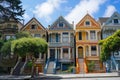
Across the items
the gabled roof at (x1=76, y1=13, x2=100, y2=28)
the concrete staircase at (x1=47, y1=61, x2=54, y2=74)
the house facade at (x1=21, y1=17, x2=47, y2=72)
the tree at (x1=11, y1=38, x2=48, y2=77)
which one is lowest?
the concrete staircase at (x1=47, y1=61, x2=54, y2=74)

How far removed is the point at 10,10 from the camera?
3009 centimetres

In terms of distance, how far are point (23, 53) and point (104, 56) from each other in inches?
436

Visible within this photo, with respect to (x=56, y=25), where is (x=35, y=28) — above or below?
below

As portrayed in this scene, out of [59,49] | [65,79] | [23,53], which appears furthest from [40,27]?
[65,79]

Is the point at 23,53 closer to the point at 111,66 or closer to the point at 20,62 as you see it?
the point at 20,62

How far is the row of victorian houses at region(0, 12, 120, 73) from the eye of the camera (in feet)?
142

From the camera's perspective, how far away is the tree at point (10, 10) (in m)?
29.0

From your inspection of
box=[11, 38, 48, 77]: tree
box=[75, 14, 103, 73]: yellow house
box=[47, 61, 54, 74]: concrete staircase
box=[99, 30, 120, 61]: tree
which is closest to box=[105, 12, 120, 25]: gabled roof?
box=[75, 14, 103, 73]: yellow house

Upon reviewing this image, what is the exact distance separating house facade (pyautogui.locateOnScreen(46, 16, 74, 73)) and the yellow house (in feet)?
4.79

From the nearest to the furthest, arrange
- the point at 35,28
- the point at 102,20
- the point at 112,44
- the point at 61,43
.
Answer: the point at 112,44, the point at 61,43, the point at 35,28, the point at 102,20

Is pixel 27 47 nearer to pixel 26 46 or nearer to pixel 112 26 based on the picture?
pixel 26 46

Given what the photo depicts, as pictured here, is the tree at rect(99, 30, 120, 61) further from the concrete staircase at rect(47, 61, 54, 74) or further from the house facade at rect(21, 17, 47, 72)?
the house facade at rect(21, 17, 47, 72)

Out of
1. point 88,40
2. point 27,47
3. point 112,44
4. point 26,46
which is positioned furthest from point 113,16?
point 26,46

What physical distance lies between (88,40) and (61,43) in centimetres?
547
